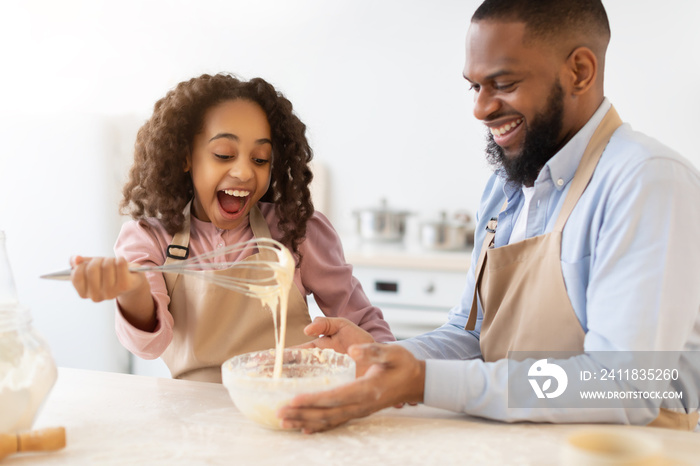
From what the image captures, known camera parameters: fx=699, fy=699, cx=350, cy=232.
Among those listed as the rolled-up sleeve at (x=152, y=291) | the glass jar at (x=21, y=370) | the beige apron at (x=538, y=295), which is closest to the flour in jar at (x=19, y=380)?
the glass jar at (x=21, y=370)

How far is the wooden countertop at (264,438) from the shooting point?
0.93 metres

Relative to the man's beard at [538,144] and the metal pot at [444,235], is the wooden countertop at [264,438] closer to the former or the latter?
the man's beard at [538,144]

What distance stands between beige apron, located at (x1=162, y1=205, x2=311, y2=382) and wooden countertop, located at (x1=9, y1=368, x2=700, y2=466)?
1.09ft

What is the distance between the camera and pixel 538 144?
4.35 feet

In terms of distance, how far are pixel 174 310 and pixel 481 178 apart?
6.32 ft

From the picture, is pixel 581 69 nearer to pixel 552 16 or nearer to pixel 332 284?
pixel 552 16

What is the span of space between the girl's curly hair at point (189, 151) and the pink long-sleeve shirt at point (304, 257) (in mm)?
39

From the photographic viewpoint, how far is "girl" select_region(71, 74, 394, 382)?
1526mm

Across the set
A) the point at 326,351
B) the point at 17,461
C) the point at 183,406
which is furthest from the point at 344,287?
the point at 17,461

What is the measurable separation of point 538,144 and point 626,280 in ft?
1.17

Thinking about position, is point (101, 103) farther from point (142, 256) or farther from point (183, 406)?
point (183, 406)

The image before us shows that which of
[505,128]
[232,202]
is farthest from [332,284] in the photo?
[505,128]

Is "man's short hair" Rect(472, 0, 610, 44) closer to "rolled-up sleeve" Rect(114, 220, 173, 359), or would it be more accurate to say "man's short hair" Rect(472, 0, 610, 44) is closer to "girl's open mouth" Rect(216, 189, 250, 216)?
"girl's open mouth" Rect(216, 189, 250, 216)

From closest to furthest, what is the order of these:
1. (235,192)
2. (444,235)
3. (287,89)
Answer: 1. (235,192)
2. (444,235)
3. (287,89)
